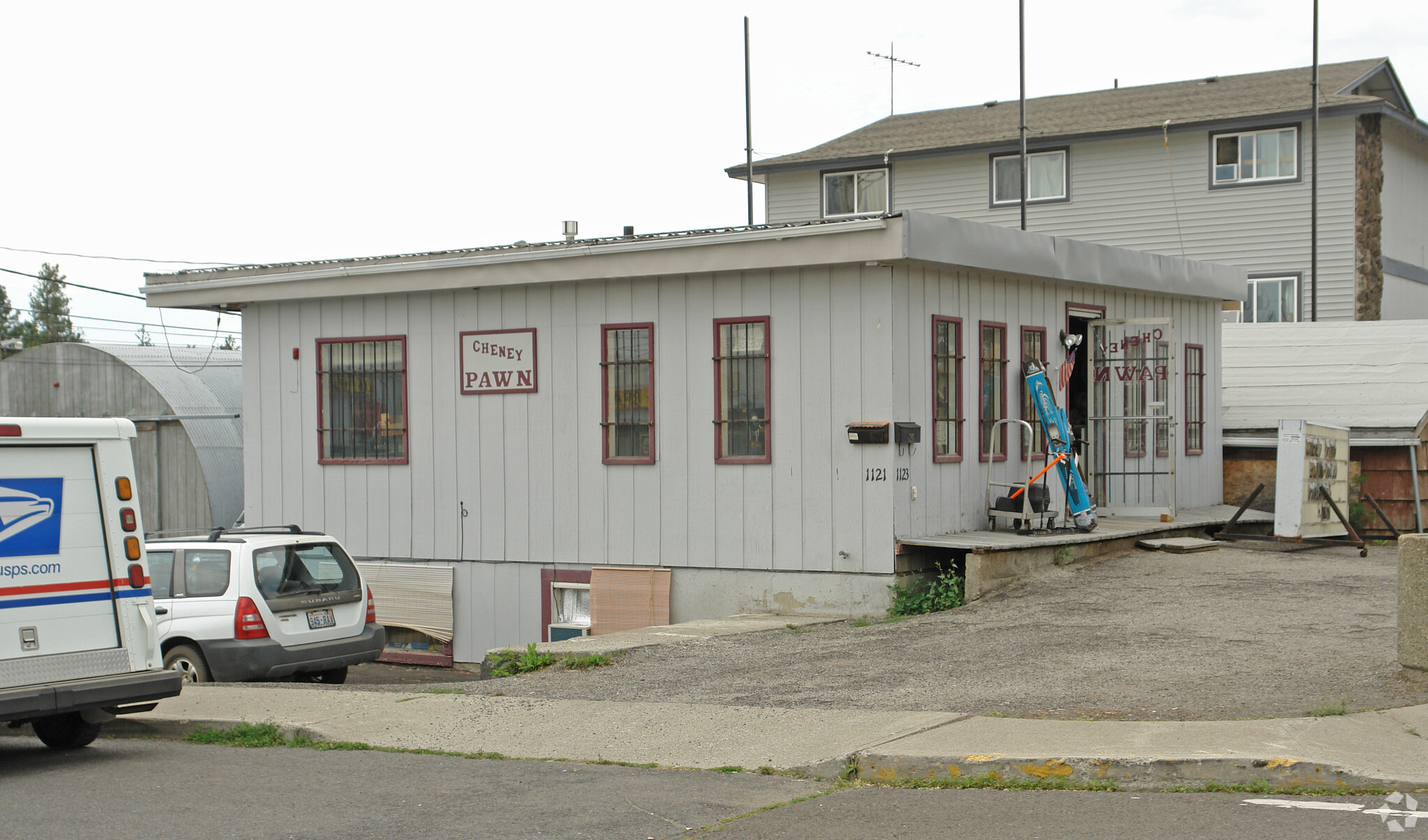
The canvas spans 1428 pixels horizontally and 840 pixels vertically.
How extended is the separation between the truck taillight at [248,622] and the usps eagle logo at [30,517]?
3334 millimetres

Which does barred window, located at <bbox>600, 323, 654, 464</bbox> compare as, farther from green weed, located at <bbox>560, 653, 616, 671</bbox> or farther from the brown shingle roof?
the brown shingle roof

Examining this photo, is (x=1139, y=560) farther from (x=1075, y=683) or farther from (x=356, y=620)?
(x=356, y=620)

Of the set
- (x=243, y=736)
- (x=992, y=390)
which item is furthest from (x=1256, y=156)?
(x=243, y=736)

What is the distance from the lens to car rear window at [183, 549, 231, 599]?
12.0 metres

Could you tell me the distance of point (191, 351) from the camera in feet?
96.3

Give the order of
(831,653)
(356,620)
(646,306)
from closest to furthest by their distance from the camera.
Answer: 1. (831,653)
2. (356,620)
3. (646,306)

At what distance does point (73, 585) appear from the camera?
8703 millimetres

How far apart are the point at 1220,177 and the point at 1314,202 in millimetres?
2751

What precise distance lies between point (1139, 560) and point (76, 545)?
10234 millimetres

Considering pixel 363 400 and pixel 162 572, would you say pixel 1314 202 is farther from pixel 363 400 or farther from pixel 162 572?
pixel 162 572

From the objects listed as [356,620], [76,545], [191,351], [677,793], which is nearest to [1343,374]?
[356,620]

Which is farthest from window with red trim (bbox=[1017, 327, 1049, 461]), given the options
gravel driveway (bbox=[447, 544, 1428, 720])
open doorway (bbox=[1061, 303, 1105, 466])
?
gravel driveway (bbox=[447, 544, 1428, 720])

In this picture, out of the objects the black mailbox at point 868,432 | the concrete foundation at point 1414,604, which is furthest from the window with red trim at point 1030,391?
the concrete foundation at point 1414,604

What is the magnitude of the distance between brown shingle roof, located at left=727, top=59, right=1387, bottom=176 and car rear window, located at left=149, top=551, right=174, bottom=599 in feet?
77.4
